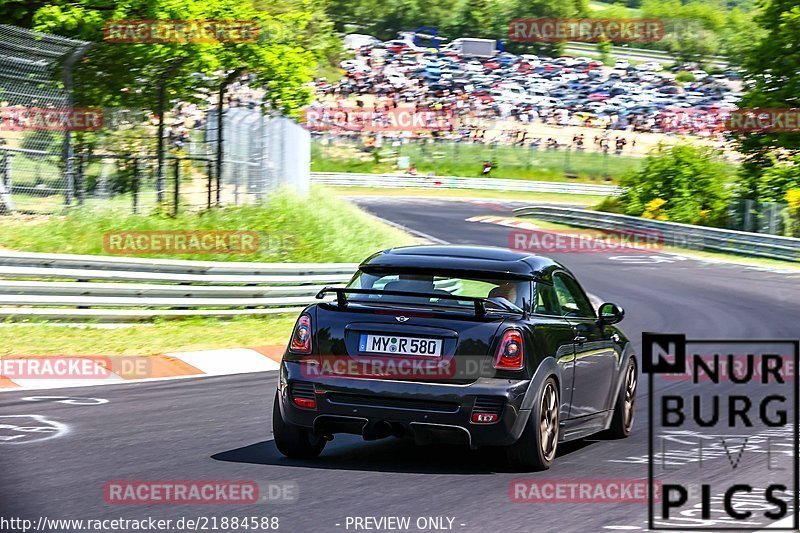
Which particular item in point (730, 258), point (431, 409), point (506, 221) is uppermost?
point (431, 409)

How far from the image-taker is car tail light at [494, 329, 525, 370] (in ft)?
23.6

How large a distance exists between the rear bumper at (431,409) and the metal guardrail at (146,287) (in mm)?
5446

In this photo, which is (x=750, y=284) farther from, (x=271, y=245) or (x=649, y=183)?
(x=649, y=183)

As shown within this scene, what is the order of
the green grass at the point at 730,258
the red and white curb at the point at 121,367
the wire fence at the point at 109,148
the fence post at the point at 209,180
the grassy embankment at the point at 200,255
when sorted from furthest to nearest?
the green grass at the point at 730,258 < the fence post at the point at 209,180 < the wire fence at the point at 109,148 < the grassy embankment at the point at 200,255 < the red and white curb at the point at 121,367

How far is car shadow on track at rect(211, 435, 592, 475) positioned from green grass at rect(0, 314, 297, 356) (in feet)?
17.2

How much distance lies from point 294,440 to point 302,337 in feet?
2.13

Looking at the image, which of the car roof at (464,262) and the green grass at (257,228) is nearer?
the car roof at (464,262)

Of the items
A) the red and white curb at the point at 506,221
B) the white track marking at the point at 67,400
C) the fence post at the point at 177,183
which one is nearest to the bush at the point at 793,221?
the red and white curb at the point at 506,221

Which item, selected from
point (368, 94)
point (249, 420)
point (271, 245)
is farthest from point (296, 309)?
point (368, 94)

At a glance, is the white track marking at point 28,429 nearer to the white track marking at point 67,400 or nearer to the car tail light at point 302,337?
the white track marking at point 67,400

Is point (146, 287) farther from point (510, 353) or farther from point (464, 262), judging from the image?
point (510, 353)

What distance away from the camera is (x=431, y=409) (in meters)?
7.13

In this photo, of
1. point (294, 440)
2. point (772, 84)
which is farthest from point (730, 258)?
point (294, 440)

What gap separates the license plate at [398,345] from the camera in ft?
23.5
